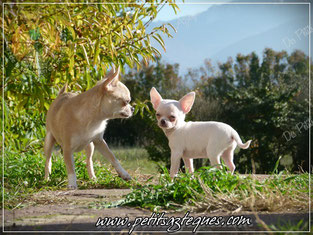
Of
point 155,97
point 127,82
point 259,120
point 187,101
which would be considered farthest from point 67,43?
point 127,82

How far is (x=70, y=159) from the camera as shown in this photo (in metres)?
3.98

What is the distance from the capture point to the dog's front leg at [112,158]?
4195 millimetres

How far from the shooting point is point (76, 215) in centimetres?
273

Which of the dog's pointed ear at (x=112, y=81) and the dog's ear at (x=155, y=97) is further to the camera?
the dog's ear at (x=155, y=97)

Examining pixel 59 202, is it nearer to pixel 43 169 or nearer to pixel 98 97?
pixel 98 97

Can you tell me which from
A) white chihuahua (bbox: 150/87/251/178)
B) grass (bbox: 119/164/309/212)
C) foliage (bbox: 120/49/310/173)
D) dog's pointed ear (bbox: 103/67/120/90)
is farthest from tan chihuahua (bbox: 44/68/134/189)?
foliage (bbox: 120/49/310/173)

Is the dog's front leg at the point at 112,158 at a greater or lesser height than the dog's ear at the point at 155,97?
lesser

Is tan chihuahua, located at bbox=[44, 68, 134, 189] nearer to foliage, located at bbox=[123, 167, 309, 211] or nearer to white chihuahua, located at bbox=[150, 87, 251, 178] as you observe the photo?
white chihuahua, located at bbox=[150, 87, 251, 178]

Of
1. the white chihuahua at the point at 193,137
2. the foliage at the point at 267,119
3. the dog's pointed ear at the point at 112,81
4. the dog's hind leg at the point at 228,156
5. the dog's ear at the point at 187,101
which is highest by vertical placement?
the dog's pointed ear at the point at 112,81

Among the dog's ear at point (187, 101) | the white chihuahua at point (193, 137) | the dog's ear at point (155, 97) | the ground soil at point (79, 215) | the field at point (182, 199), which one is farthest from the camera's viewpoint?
the dog's ear at point (155, 97)

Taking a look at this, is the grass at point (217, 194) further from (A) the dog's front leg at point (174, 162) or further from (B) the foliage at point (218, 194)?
(A) the dog's front leg at point (174, 162)

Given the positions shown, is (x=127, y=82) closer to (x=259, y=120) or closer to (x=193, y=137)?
(x=259, y=120)

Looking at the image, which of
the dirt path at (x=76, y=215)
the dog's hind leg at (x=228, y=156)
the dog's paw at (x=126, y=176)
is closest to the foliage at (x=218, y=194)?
the dirt path at (x=76, y=215)

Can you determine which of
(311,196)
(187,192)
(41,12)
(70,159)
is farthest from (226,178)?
(41,12)
